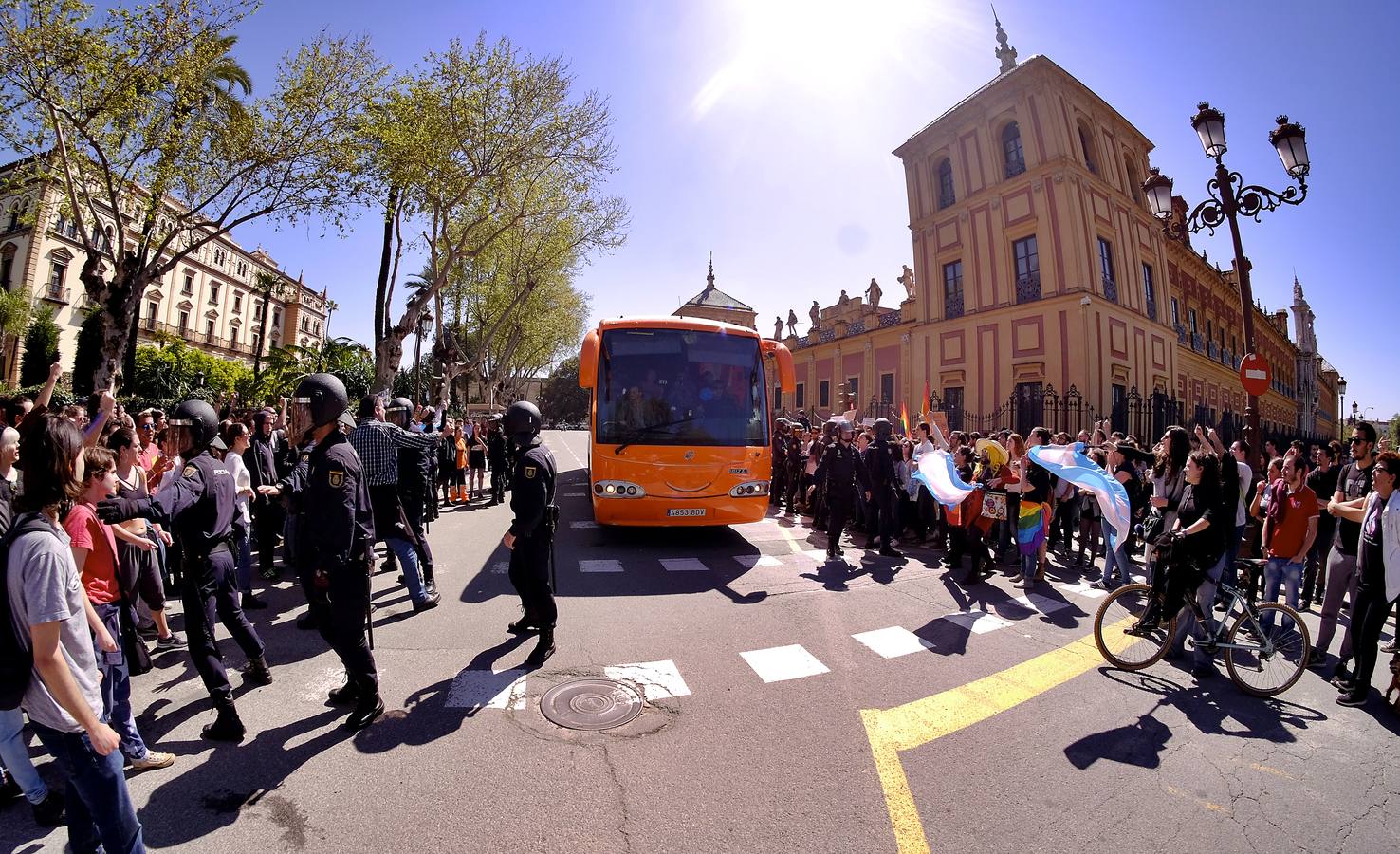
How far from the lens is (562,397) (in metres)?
82.2

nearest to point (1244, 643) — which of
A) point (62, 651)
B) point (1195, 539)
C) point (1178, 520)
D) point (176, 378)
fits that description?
point (1195, 539)

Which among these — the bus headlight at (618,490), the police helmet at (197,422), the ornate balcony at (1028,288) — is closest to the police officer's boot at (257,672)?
the police helmet at (197,422)

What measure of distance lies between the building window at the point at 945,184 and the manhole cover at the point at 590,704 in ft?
88.0

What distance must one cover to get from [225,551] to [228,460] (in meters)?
2.07

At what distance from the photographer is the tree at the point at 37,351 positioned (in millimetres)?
32969

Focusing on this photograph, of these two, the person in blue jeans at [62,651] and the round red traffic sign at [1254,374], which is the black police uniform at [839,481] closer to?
the round red traffic sign at [1254,374]

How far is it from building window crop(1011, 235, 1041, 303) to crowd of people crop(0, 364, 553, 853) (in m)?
21.9

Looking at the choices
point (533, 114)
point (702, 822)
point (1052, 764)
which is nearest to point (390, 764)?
point (702, 822)

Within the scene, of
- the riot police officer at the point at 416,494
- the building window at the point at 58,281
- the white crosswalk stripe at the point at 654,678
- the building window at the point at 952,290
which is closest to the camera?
the white crosswalk stripe at the point at 654,678

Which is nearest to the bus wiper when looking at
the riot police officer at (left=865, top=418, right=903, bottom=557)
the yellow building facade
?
the riot police officer at (left=865, top=418, right=903, bottom=557)

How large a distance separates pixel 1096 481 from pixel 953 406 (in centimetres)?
1849

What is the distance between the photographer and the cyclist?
4496 millimetres

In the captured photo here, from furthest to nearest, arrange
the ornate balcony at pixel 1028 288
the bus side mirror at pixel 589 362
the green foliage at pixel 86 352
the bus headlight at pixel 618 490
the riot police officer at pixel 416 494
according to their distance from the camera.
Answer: the green foliage at pixel 86 352, the ornate balcony at pixel 1028 288, the bus side mirror at pixel 589 362, the bus headlight at pixel 618 490, the riot police officer at pixel 416 494

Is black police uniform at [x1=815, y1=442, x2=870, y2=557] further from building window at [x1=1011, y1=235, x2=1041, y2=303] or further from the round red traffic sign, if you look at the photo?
building window at [x1=1011, y1=235, x2=1041, y2=303]
